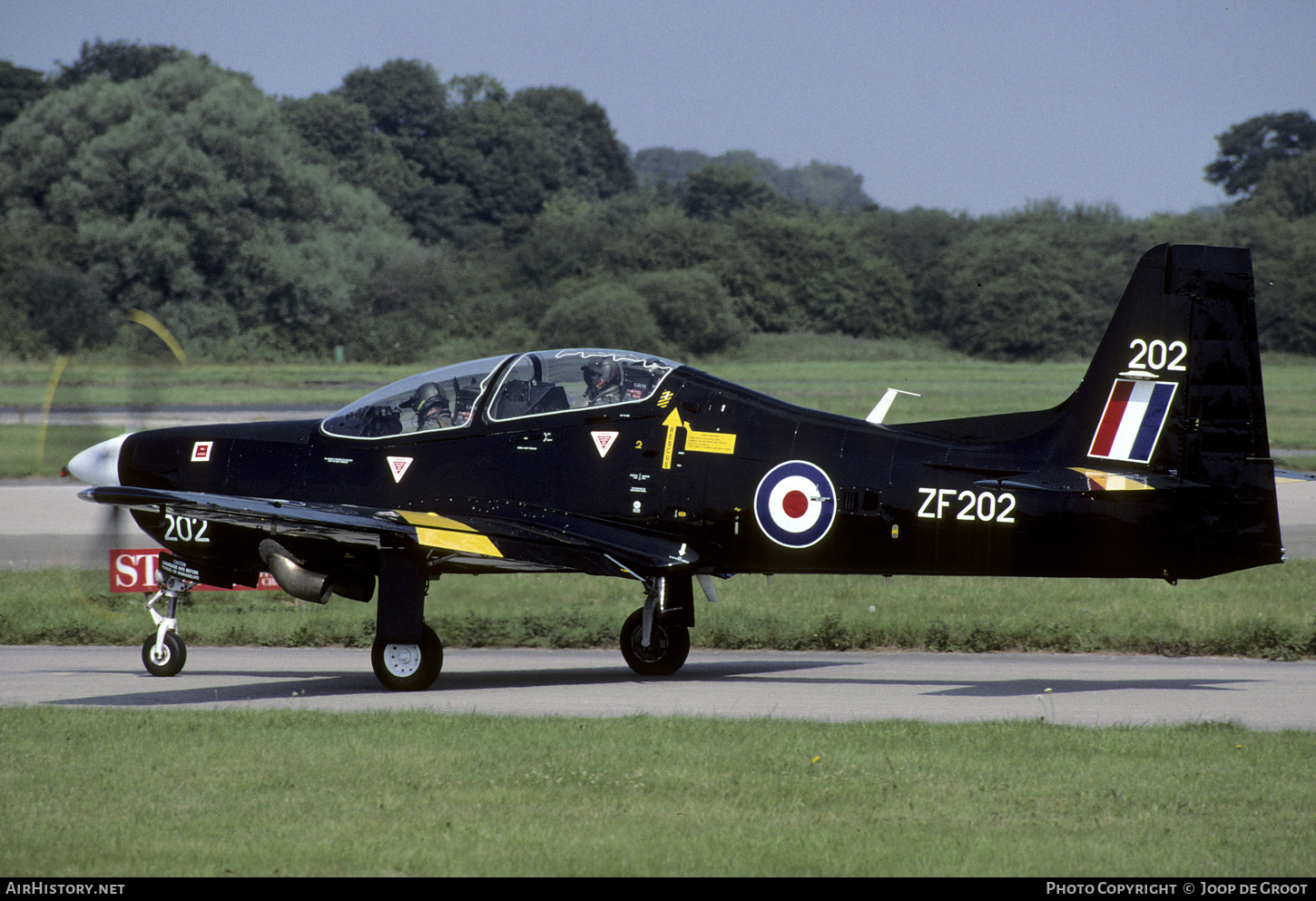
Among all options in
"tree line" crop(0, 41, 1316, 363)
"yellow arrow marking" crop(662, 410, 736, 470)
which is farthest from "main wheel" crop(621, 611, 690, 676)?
"tree line" crop(0, 41, 1316, 363)

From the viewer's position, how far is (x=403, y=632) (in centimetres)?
1161

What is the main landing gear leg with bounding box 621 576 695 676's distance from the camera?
41.2ft

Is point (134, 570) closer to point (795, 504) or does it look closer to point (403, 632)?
point (403, 632)

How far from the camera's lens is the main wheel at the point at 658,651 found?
41.7 feet

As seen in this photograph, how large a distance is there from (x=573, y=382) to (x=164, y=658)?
15.0 ft

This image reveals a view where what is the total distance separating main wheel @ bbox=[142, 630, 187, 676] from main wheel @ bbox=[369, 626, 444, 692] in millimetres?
2019

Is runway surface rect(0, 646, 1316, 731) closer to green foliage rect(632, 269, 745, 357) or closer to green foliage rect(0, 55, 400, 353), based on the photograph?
green foliage rect(632, 269, 745, 357)

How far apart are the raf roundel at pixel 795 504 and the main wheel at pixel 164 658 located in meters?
5.49

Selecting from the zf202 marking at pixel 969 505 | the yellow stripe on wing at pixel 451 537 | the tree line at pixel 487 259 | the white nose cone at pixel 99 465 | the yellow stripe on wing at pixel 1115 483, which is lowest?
the yellow stripe on wing at pixel 451 537

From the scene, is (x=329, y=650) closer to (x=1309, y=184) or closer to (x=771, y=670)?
(x=771, y=670)

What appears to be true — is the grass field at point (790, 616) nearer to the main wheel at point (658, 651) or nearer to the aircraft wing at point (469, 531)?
the main wheel at point (658, 651)

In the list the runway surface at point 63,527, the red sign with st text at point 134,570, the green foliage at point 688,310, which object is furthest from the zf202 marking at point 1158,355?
the green foliage at point 688,310

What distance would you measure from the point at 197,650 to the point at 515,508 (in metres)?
4.71

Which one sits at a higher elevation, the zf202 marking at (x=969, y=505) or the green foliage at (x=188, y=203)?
the green foliage at (x=188, y=203)
